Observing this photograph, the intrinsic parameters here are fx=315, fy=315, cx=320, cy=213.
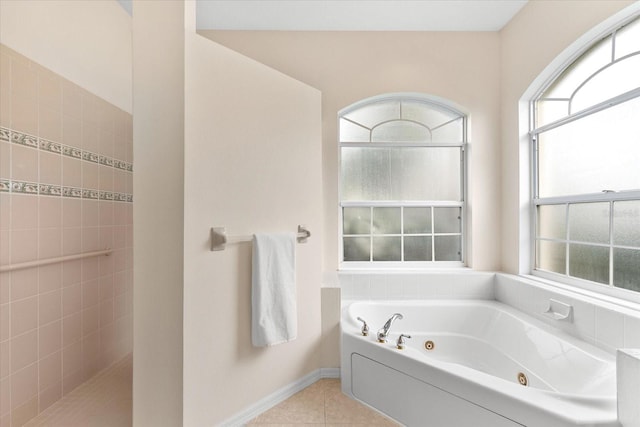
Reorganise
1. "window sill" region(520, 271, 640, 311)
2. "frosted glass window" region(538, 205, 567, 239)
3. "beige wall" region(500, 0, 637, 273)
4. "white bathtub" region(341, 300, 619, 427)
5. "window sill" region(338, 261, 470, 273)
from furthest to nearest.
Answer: "window sill" region(338, 261, 470, 273)
"frosted glass window" region(538, 205, 567, 239)
"beige wall" region(500, 0, 637, 273)
"window sill" region(520, 271, 640, 311)
"white bathtub" region(341, 300, 619, 427)

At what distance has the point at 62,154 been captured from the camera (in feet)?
6.00

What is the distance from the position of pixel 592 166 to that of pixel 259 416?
240 centimetres

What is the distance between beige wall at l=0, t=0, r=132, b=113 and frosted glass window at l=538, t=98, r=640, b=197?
3.12 meters

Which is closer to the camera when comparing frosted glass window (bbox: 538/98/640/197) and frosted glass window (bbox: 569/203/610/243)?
frosted glass window (bbox: 538/98/640/197)

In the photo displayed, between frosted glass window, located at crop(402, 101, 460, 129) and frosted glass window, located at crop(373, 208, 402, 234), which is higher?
frosted glass window, located at crop(402, 101, 460, 129)

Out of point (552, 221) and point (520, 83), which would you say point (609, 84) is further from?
point (552, 221)

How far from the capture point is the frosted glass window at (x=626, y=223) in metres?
1.64

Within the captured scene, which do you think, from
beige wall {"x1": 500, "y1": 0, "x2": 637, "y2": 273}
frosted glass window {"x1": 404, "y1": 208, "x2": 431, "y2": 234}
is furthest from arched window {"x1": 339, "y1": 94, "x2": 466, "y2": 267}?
beige wall {"x1": 500, "y1": 0, "x2": 637, "y2": 273}

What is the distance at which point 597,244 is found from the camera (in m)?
1.83

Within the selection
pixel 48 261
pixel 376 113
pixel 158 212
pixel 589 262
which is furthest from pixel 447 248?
pixel 48 261

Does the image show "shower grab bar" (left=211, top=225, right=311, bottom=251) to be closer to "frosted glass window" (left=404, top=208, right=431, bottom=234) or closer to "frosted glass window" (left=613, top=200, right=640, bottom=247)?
"frosted glass window" (left=404, top=208, right=431, bottom=234)

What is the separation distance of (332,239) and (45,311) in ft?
6.05

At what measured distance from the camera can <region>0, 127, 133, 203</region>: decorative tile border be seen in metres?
1.53

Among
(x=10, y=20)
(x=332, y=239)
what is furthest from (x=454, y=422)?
(x=10, y=20)
